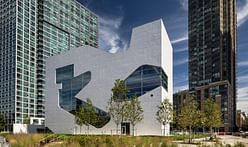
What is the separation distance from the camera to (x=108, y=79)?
53.8m

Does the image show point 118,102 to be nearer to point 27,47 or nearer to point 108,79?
point 108,79

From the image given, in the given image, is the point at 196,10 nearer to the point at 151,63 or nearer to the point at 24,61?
the point at 24,61

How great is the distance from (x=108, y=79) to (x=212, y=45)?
322ft

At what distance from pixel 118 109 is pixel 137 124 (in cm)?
429

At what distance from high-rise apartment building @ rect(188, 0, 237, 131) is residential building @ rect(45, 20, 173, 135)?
7775cm

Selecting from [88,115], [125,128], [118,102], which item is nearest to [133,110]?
[118,102]

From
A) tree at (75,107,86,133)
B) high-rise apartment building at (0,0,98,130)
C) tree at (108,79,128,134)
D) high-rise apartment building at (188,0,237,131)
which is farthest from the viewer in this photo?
high-rise apartment building at (188,0,237,131)

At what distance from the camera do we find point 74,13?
454ft

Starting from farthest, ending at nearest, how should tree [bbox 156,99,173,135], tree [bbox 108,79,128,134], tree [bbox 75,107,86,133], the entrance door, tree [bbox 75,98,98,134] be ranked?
tree [bbox 75,107,86,133] < tree [bbox 75,98,98,134] < the entrance door < tree [bbox 108,79,128,134] < tree [bbox 156,99,173,135]

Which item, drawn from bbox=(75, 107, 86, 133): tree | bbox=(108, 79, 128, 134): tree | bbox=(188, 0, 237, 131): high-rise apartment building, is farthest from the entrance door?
bbox=(188, 0, 237, 131): high-rise apartment building

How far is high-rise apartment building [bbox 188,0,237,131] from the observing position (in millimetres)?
136000

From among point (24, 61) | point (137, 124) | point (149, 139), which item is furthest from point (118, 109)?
point (24, 61)

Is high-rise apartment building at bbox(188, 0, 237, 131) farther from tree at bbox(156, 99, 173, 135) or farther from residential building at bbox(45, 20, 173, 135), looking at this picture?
tree at bbox(156, 99, 173, 135)

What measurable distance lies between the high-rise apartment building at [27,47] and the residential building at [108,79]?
45.7m
